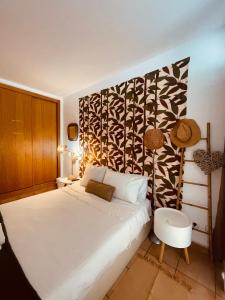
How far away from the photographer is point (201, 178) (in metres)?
1.73

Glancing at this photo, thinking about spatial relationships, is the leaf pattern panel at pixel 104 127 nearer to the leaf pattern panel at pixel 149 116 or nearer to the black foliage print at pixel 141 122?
the black foliage print at pixel 141 122

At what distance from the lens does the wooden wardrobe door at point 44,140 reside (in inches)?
128

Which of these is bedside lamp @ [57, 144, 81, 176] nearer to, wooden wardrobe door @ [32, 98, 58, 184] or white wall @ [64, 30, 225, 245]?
wooden wardrobe door @ [32, 98, 58, 184]

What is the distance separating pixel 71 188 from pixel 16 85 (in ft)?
7.81

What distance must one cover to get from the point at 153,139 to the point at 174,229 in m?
1.11

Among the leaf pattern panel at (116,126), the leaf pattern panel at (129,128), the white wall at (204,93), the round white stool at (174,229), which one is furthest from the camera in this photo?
the leaf pattern panel at (116,126)

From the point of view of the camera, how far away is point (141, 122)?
2.15 m

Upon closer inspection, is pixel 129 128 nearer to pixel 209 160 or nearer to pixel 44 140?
pixel 209 160

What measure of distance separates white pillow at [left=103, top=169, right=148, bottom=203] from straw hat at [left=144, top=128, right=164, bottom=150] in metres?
0.47

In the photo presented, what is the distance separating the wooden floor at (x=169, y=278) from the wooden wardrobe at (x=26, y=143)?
8.77ft

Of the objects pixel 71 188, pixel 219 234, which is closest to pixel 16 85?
pixel 71 188

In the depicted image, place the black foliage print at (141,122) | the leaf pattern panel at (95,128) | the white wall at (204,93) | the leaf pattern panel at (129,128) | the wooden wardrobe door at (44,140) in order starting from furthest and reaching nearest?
the wooden wardrobe door at (44,140) → the leaf pattern panel at (95,128) → the leaf pattern panel at (129,128) → the black foliage print at (141,122) → the white wall at (204,93)

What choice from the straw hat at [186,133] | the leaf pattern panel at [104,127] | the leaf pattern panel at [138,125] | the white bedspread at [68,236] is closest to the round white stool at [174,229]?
the white bedspread at [68,236]

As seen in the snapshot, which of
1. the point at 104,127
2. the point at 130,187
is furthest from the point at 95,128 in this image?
the point at 130,187
